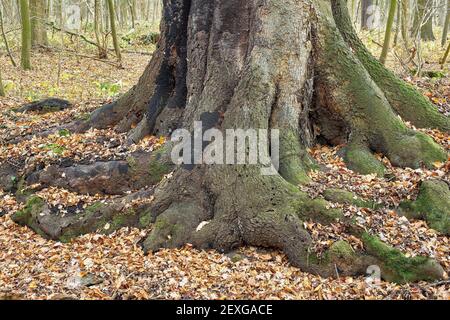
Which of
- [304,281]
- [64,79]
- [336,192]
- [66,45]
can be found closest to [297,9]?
[336,192]

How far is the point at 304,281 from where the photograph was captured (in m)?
4.84

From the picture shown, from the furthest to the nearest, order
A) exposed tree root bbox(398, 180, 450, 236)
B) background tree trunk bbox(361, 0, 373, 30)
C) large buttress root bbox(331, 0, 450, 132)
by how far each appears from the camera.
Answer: background tree trunk bbox(361, 0, 373, 30) → large buttress root bbox(331, 0, 450, 132) → exposed tree root bbox(398, 180, 450, 236)

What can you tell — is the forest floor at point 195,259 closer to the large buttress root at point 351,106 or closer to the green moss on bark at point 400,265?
the green moss on bark at point 400,265

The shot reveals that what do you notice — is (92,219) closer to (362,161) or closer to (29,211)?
(29,211)

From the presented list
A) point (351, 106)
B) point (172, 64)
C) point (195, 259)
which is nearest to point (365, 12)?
point (172, 64)

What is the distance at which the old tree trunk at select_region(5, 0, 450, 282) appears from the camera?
5465 mm

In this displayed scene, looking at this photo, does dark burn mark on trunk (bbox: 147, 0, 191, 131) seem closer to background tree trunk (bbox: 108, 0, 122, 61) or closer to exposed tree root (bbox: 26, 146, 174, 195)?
exposed tree root (bbox: 26, 146, 174, 195)

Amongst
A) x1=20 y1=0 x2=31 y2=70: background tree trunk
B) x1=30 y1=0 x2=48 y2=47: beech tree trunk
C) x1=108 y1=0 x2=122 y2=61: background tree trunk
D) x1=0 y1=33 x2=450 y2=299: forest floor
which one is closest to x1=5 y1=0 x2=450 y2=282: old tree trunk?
x1=0 y1=33 x2=450 y2=299: forest floor

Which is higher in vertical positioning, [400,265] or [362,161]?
[362,161]

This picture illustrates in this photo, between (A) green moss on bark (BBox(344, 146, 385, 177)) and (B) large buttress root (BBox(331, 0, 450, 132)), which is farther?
(B) large buttress root (BBox(331, 0, 450, 132))

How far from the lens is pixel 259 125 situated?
596 centimetres

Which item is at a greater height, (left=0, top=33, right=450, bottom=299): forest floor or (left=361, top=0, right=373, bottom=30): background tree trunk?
(left=361, top=0, right=373, bottom=30): background tree trunk

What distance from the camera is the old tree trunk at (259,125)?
5.46 meters

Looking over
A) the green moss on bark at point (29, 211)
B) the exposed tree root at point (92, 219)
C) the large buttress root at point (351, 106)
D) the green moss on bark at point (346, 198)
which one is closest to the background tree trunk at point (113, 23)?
the green moss on bark at point (29, 211)
